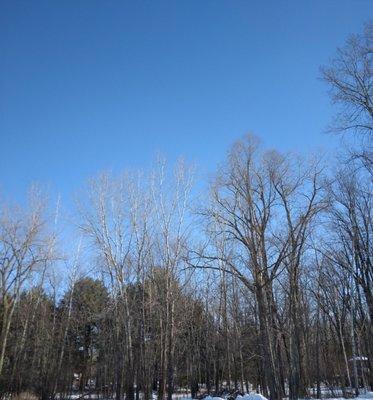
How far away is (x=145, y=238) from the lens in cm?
2555

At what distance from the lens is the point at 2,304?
2909cm

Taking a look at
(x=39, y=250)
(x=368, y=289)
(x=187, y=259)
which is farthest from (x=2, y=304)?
(x=368, y=289)

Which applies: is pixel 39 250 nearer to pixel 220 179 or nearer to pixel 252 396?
pixel 220 179

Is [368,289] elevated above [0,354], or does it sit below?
above

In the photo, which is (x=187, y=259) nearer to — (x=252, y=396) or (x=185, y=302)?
(x=252, y=396)

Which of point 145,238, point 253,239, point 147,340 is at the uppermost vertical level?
point 145,238

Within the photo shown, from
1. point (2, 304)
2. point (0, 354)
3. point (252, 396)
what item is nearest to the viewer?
point (252, 396)

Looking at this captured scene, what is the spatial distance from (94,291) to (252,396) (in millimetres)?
24867

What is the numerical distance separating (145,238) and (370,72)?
17.1 metres

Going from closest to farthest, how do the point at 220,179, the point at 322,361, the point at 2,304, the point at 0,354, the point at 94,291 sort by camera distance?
the point at 220,179 → the point at 0,354 → the point at 2,304 → the point at 94,291 → the point at 322,361

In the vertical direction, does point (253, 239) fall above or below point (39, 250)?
below

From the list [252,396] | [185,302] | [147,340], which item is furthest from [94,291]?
[252,396]

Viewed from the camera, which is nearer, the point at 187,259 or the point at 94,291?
the point at 187,259

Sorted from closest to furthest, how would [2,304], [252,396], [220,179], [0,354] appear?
1. [252,396]
2. [220,179]
3. [0,354]
4. [2,304]
